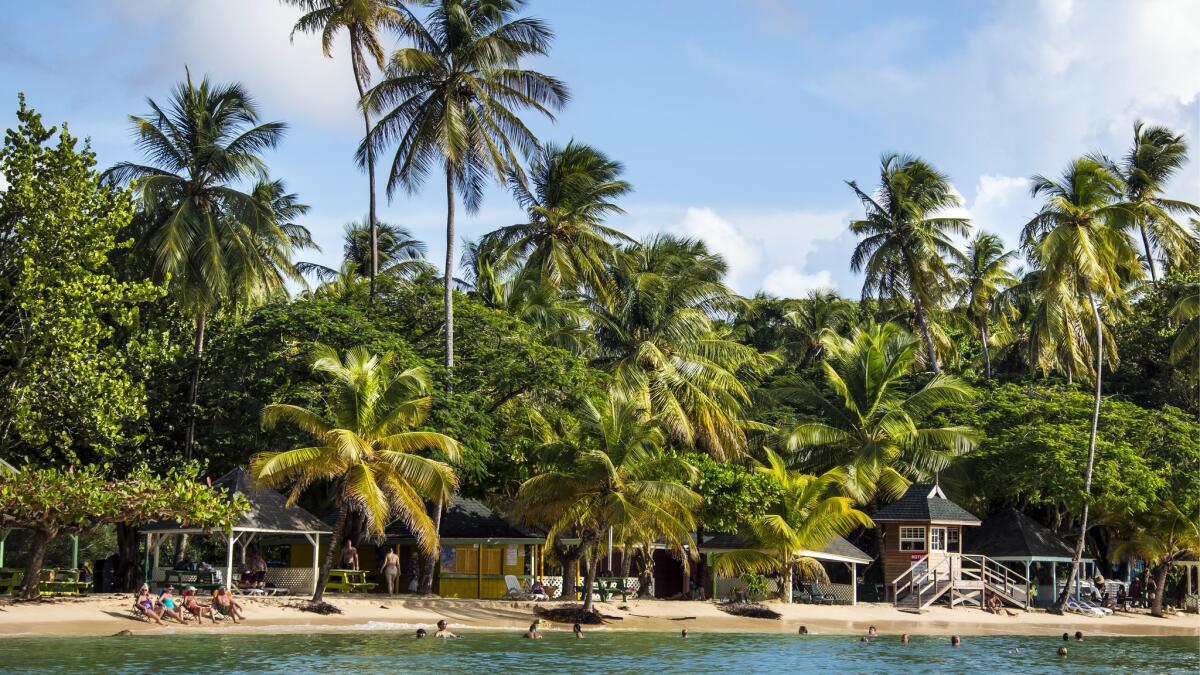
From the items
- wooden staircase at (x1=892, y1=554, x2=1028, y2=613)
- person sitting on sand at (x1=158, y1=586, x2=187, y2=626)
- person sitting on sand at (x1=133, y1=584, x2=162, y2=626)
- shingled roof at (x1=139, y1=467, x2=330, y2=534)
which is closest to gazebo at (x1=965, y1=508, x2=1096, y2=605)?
wooden staircase at (x1=892, y1=554, x2=1028, y2=613)

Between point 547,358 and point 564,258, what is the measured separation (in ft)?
20.1

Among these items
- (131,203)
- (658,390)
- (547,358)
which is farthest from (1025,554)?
(131,203)

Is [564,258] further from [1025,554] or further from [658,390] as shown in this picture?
[1025,554]

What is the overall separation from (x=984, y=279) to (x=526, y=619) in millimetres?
30681

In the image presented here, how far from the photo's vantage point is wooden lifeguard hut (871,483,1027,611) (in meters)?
39.5

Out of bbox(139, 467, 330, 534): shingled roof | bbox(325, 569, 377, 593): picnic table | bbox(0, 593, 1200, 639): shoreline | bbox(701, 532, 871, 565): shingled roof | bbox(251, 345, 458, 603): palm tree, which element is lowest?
bbox(0, 593, 1200, 639): shoreline

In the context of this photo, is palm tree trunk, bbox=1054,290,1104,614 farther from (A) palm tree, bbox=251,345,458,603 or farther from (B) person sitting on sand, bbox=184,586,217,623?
(B) person sitting on sand, bbox=184,586,217,623

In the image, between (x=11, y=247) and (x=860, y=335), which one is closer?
(x=11, y=247)

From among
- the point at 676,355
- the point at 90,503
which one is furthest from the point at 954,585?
the point at 90,503

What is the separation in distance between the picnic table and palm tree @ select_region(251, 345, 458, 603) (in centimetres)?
317

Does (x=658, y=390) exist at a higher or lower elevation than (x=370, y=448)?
higher

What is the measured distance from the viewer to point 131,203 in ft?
105

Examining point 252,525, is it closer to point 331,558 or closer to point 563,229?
point 331,558

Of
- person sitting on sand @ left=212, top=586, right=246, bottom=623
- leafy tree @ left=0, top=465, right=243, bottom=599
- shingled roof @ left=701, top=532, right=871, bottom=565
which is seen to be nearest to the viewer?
leafy tree @ left=0, top=465, right=243, bottom=599
